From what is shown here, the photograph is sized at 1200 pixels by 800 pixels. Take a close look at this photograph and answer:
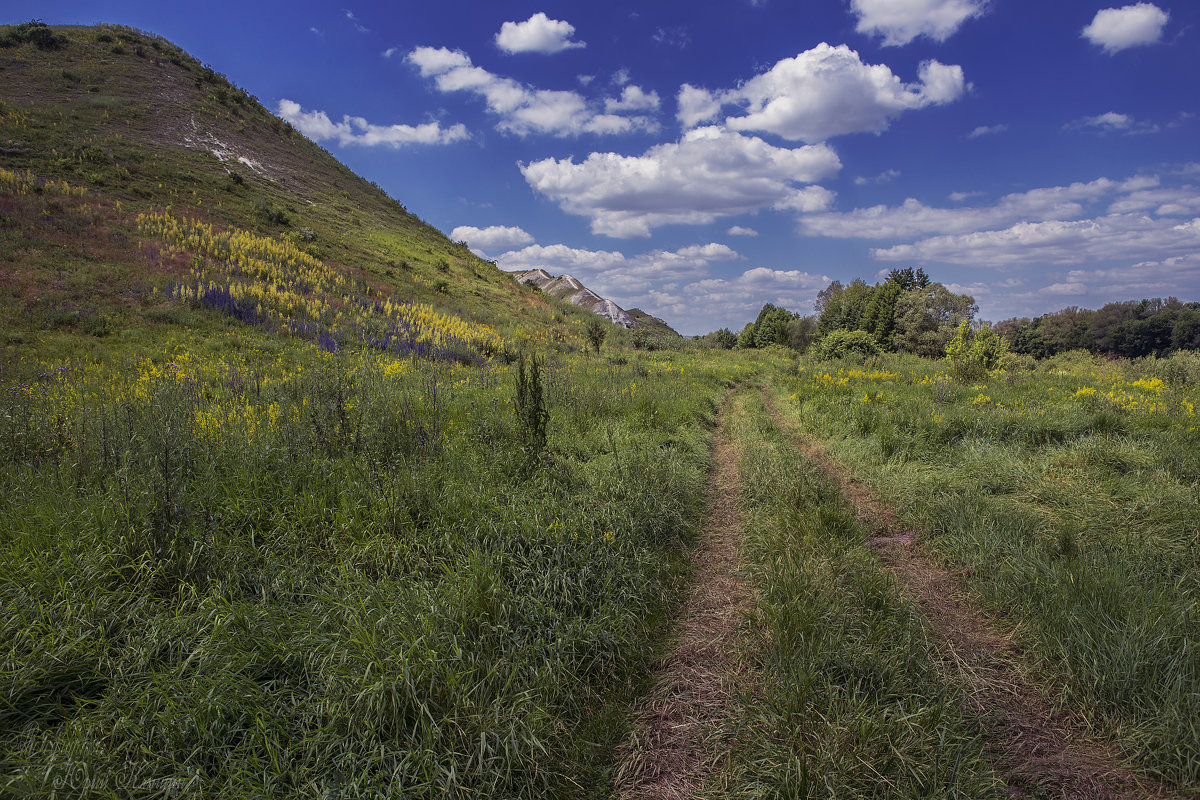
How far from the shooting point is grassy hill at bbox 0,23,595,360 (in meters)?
12.7

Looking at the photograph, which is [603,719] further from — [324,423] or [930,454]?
[930,454]

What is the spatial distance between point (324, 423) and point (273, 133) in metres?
44.7

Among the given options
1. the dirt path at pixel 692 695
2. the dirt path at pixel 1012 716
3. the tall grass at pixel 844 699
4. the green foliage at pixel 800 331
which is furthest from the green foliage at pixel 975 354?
the green foliage at pixel 800 331

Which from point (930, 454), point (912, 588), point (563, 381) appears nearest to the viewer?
point (912, 588)

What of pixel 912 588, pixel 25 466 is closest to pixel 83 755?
pixel 25 466

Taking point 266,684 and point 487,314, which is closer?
point 266,684

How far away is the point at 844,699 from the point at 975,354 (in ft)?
48.3

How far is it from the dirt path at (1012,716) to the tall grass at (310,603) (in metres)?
1.83

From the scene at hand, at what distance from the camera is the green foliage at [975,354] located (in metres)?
12.8

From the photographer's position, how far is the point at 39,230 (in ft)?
A: 45.7

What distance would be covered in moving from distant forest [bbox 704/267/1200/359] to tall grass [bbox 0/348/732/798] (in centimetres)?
2768

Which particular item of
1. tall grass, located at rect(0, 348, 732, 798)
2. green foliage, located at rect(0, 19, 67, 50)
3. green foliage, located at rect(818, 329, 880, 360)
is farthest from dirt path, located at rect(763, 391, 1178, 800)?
green foliage, located at rect(0, 19, 67, 50)

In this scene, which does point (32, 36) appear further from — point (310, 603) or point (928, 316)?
point (928, 316)

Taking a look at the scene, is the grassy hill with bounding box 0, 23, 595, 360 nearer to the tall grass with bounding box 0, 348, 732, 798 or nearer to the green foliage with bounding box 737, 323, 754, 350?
the tall grass with bounding box 0, 348, 732, 798
